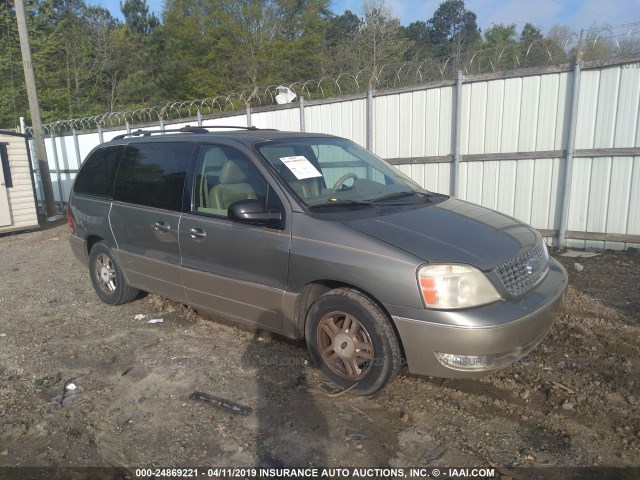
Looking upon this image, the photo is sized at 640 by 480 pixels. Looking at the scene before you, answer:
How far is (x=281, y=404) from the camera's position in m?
3.22

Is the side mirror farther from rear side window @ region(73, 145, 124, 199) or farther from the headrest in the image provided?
Answer: rear side window @ region(73, 145, 124, 199)

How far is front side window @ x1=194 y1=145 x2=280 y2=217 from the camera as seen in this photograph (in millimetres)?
3668

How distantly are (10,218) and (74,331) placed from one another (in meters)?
7.78

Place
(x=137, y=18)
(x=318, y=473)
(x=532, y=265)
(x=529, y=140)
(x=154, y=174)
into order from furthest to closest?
(x=137, y=18), (x=529, y=140), (x=154, y=174), (x=532, y=265), (x=318, y=473)

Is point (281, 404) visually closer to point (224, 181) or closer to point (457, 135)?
point (224, 181)

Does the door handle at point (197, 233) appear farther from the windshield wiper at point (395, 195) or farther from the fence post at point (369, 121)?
the fence post at point (369, 121)

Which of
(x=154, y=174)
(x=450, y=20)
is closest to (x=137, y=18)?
(x=450, y=20)

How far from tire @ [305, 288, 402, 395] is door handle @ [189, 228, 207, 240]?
1169mm

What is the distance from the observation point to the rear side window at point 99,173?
4.97m

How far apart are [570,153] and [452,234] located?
13.9 feet

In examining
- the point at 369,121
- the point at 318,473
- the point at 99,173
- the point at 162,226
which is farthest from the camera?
the point at 369,121

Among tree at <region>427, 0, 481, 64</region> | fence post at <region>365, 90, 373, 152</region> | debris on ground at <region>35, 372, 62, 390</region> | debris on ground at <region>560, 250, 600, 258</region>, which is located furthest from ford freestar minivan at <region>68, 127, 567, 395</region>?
tree at <region>427, 0, 481, 64</region>

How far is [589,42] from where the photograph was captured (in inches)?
246

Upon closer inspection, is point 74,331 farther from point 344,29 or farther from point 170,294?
point 344,29
